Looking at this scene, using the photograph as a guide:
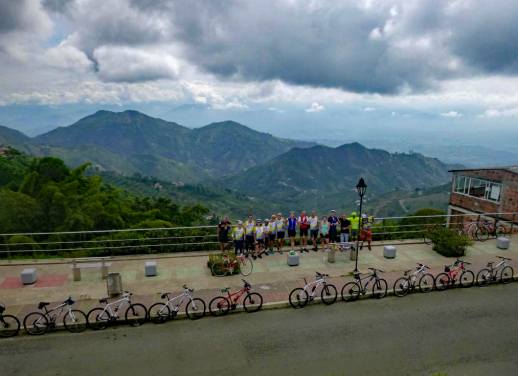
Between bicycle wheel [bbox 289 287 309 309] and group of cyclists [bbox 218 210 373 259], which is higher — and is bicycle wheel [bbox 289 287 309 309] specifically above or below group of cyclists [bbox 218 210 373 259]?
below

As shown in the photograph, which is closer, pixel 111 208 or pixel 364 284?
pixel 364 284

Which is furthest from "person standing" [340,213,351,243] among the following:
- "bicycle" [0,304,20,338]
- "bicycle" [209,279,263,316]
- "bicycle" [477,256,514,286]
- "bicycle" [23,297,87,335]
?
"bicycle" [0,304,20,338]

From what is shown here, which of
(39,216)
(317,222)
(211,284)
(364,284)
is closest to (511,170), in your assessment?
(317,222)

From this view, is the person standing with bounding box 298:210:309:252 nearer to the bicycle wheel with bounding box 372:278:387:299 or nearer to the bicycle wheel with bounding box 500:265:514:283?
the bicycle wheel with bounding box 372:278:387:299

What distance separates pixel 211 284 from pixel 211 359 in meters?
4.06

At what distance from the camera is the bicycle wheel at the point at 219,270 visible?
14086 mm

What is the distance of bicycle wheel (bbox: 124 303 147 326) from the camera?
1091cm

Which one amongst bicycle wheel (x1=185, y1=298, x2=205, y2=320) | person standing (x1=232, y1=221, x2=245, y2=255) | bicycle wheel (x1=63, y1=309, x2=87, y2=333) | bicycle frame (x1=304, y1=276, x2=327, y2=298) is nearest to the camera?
bicycle wheel (x1=63, y1=309, x2=87, y2=333)

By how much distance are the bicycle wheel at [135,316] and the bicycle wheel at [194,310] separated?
117cm

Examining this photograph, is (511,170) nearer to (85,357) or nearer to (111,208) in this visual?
(85,357)

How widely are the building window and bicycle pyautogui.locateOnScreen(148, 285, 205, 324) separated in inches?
936

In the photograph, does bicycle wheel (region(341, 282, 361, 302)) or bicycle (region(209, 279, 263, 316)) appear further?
bicycle wheel (region(341, 282, 361, 302))

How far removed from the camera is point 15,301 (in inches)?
472

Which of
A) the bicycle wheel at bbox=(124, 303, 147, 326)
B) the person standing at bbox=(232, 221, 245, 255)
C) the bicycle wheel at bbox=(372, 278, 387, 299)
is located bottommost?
the bicycle wheel at bbox=(124, 303, 147, 326)
